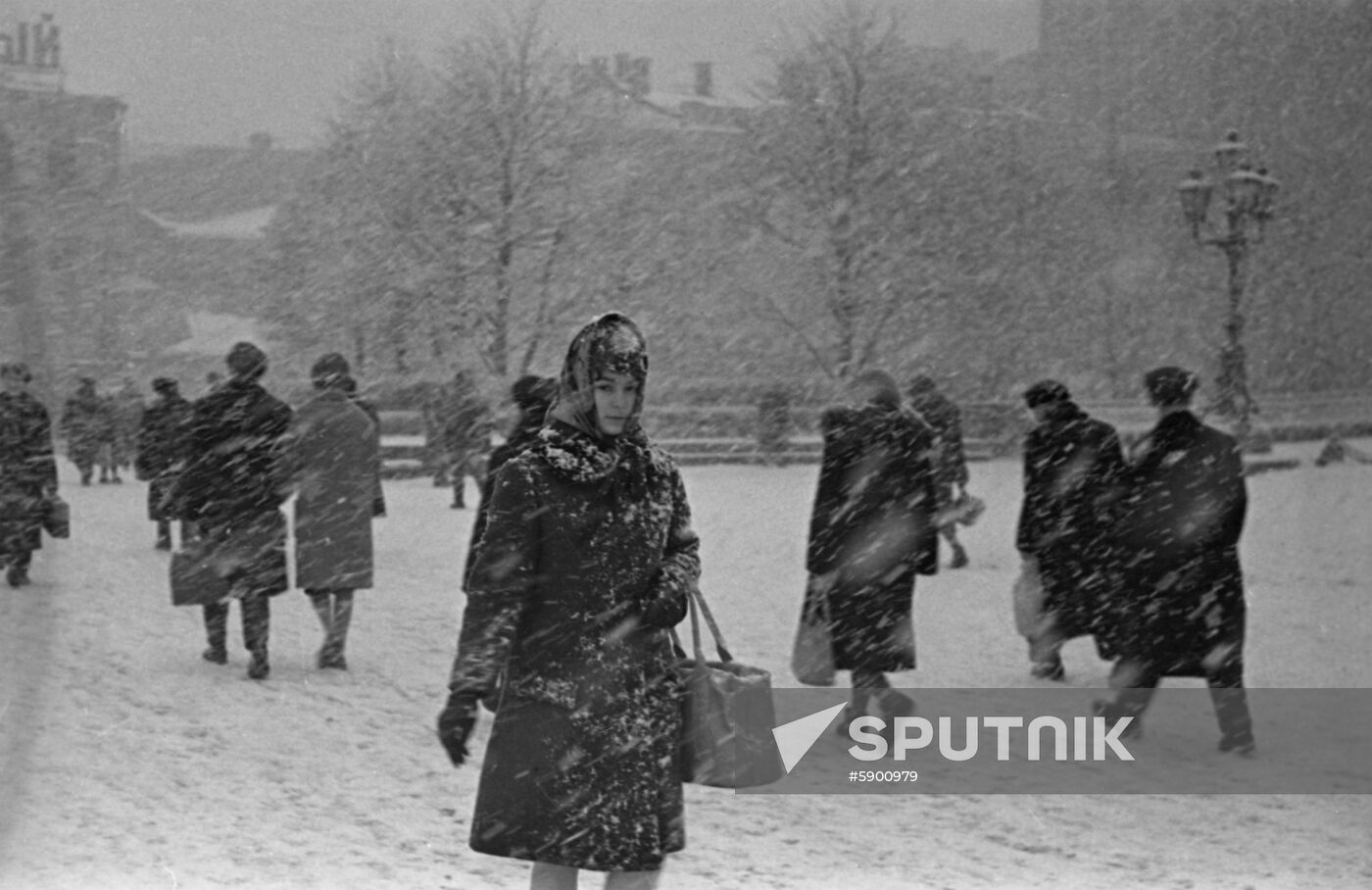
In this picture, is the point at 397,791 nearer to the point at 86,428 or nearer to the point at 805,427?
the point at 86,428

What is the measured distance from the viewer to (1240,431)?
66.1ft

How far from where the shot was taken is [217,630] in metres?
8.84

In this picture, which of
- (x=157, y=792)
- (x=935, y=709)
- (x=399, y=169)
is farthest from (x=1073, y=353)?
(x=157, y=792)

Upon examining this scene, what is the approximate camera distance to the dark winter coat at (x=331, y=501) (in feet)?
28.4

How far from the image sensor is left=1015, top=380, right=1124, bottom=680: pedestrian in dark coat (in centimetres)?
770

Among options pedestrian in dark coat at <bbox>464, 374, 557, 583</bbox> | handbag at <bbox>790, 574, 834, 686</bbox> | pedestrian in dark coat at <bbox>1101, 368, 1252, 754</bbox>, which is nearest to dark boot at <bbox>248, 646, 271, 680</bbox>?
pedestrian in dark coat at <bbox>464, 374, 557, 583</bbox>

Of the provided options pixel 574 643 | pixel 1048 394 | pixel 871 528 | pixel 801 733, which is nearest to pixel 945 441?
pixel 1048 394

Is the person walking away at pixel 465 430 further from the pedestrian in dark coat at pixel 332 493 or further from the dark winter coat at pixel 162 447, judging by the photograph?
the pedestrian in dark coat at pixel 332 493

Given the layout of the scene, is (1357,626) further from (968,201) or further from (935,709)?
(968,201)

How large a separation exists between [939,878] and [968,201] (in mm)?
32955

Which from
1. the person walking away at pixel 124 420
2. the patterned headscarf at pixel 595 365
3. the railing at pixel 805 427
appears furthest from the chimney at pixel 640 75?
the patterned headscarf at pixel 595 365

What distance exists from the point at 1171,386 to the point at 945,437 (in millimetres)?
6656

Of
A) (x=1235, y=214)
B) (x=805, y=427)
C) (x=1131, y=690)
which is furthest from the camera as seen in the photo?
→ (x=805, y=427)

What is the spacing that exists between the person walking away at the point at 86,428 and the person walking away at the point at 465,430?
6.76m
